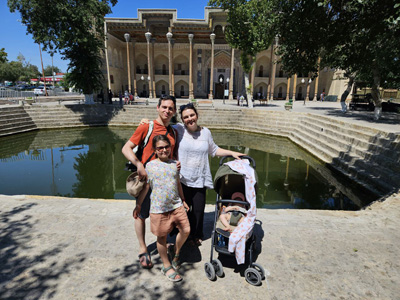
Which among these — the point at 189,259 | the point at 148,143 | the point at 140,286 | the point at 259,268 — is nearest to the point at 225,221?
the point at 259,268

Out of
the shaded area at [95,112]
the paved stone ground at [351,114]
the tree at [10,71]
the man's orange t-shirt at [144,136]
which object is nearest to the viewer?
the man's orange t-shirt at [144,136]

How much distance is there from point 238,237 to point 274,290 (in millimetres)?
658

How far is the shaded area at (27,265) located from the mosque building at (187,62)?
82.7 ft

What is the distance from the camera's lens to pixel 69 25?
16.1 metres

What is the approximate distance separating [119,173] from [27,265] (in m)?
5.94

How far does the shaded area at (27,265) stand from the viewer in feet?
7.82

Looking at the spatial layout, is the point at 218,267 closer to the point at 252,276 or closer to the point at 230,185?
the point at 252,276

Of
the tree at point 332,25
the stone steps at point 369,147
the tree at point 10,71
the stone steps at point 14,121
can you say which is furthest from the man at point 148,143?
the tree at point 10,71

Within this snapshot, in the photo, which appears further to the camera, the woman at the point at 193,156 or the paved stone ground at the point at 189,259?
the woman at the point at 193,156

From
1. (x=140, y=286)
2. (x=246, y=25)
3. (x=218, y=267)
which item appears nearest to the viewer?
(x=140, y=286)

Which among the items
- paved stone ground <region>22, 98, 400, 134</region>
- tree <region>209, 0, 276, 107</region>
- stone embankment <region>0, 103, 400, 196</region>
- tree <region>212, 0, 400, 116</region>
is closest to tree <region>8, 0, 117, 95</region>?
stone embankment <region>0, 103, 400, 196</region>

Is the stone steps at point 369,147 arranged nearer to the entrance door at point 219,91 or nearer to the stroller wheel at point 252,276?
the stroller wheel at point 252,276

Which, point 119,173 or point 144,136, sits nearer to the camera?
point 144,136

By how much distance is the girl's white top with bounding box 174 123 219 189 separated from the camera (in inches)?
105
